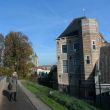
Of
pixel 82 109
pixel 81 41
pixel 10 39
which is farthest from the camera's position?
pixel 10 39

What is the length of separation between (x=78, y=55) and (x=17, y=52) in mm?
26019

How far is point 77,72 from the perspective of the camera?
55.8 meters

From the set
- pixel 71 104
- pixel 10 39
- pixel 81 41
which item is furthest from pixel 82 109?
pixel 10 39

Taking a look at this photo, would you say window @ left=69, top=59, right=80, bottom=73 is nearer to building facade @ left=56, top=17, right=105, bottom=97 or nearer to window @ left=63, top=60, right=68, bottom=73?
building facade @ left=56, top=17, right=105, bottom=97

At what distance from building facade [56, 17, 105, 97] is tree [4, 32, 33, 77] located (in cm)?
2002

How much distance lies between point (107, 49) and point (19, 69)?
120 ft

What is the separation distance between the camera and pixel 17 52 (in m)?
79.3

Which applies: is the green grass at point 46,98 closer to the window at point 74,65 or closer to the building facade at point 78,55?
the building facade at point 78,55

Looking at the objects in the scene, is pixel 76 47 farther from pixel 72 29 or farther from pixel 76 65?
pixel 72 29

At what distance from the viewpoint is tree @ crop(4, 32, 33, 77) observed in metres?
80.3

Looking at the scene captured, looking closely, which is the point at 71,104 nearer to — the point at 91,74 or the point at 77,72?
the point at 91,74

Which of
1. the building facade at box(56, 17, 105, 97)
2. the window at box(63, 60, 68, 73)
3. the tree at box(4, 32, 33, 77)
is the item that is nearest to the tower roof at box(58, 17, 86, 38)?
the building facade at box(56, 17, 105, 97)

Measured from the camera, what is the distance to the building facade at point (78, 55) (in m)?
52.3

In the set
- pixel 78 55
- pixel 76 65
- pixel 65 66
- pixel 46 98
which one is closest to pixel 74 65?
pixel 76 65
